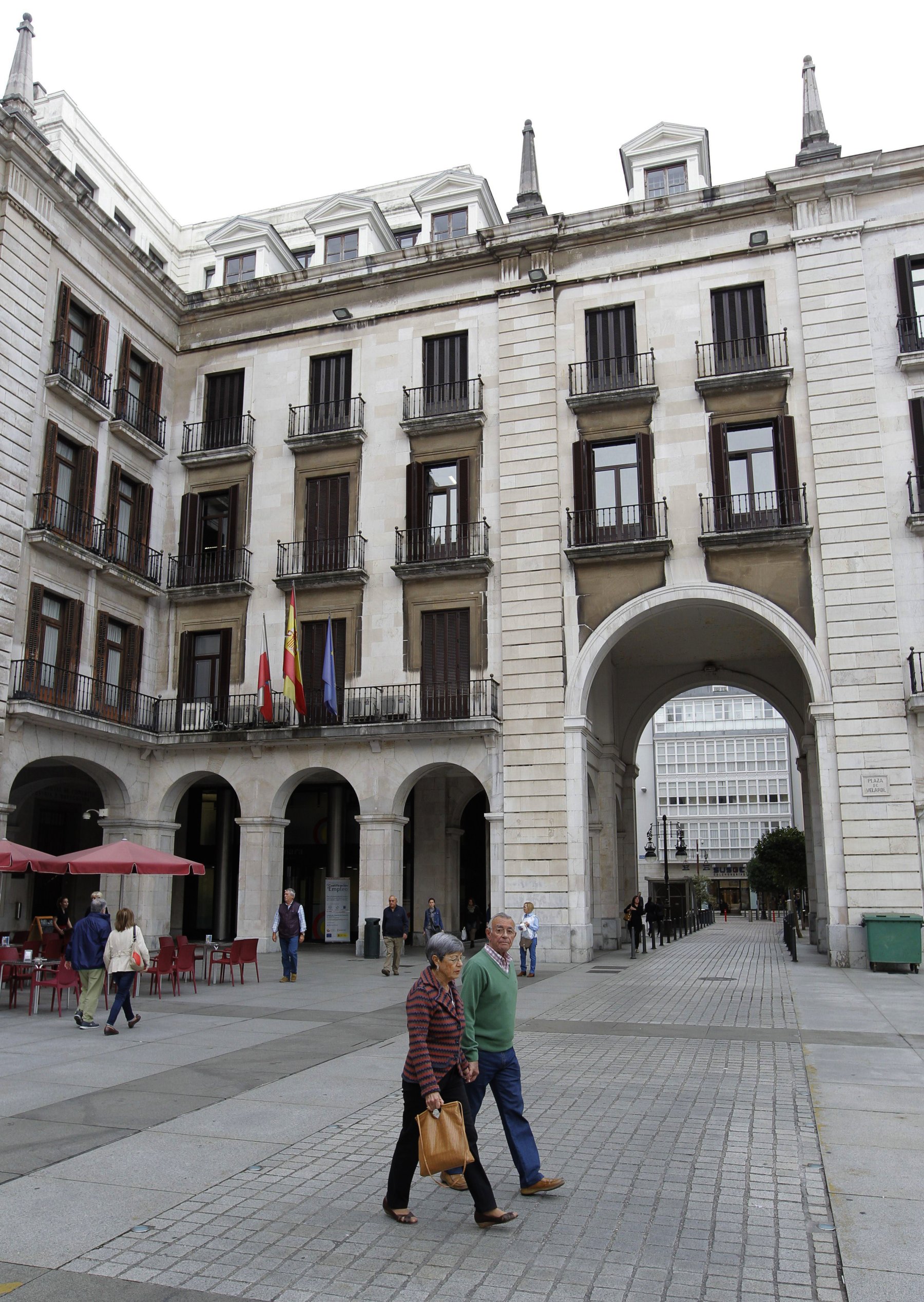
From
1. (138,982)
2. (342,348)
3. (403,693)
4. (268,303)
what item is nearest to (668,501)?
(403,693)

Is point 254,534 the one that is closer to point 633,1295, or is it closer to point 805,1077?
point 805,1077

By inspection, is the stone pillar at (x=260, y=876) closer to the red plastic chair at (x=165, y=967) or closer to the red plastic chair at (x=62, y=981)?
the red plastic chair at (x=165, y=967)

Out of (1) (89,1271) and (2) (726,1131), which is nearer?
(1) (89,1271)

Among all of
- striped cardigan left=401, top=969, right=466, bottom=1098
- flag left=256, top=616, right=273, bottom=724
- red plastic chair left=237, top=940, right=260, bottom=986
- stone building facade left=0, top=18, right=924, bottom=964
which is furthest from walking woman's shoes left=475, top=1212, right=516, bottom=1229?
flag left=256, top=616, right=273, bottom=724

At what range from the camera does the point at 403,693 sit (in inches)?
1073

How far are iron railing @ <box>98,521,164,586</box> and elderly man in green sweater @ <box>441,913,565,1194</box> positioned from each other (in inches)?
907

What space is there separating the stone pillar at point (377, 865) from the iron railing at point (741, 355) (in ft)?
46.8

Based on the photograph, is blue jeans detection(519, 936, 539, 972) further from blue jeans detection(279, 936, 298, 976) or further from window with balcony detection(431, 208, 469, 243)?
window with balcony detection(431, 208, 469, 243)

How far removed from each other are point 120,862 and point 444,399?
1624cm

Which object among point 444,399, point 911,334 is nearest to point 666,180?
point 911,334

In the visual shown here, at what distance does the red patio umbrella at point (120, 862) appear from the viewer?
17.9 m

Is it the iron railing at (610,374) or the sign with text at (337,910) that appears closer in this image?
the iron railing at (610,374)

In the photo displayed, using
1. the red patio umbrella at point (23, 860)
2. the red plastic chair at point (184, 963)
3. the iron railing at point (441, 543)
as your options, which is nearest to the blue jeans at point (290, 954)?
the red plastic chair at point (184, 963)

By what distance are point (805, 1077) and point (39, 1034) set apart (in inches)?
389
